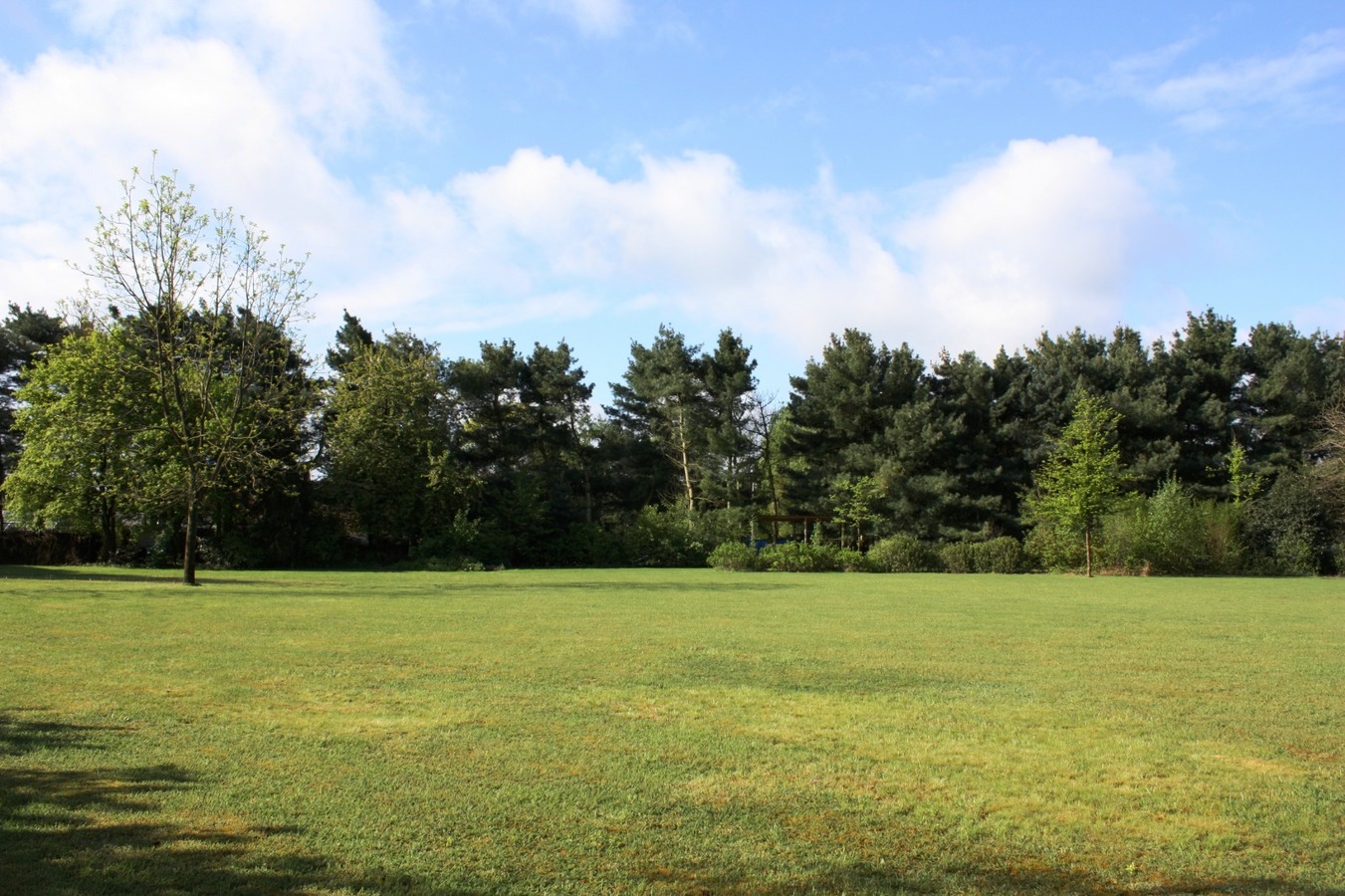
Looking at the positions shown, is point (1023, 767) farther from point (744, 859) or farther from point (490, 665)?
point (490, 665)

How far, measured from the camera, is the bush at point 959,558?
Answer: 36.9m

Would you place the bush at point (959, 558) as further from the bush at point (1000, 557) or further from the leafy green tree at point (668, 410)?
the leafy green tree at point (668, 410)

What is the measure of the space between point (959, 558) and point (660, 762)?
109 feet

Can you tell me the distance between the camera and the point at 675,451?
53219 millimetres

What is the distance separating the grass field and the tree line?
72.2ft

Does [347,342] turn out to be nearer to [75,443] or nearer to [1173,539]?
[75,443]

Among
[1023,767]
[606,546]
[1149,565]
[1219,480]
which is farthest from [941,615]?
[1219,480]

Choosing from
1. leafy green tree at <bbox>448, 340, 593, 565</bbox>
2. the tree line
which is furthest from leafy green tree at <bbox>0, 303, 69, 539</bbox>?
leafy green tree at <bbox>448, 340, 593, 565</bbox>

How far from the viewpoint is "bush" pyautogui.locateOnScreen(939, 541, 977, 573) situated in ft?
121

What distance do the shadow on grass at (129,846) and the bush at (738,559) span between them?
3232 centimetres

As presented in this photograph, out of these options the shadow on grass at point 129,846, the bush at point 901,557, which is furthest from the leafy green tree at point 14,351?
the shadow on grass at point 129,846

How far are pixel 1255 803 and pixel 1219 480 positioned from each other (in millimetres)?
42364

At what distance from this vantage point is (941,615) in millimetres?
16828

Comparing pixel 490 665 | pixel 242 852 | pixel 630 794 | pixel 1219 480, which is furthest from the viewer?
pixel 1219 480
